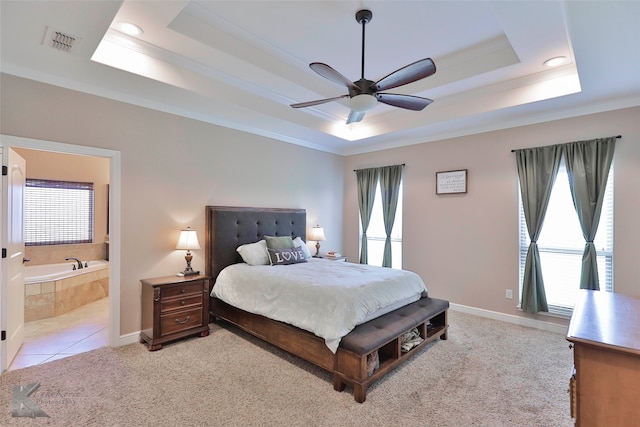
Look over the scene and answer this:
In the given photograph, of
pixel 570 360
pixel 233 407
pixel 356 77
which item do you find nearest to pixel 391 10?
pixel 356 77

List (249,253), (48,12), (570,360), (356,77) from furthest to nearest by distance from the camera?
(249,253) → (356,77) → (570,360) → (48,12)

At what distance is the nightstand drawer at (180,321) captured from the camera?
322cm

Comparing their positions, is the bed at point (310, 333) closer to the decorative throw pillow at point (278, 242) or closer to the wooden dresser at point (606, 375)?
the decorative throw pillow at point (278, 242)

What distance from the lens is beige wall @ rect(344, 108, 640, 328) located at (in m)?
3.31

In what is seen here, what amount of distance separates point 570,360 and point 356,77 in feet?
12.2

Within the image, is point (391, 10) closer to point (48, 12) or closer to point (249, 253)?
point (48, 12)

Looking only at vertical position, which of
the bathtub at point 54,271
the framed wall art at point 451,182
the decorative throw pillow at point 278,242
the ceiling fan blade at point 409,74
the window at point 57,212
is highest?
the ceiling fan blade at point 409,74

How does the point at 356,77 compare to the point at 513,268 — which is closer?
the point at 356,77

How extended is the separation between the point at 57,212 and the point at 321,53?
213 inches

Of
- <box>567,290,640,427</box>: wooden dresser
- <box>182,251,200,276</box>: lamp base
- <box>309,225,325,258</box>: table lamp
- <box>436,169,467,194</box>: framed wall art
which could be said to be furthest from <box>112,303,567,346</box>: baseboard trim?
<box>567,290,640,427</box>: wooden dresser

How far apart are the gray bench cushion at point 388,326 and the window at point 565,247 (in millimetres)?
1505

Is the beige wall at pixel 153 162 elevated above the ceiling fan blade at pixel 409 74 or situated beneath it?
situated beneath

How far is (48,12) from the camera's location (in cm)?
203

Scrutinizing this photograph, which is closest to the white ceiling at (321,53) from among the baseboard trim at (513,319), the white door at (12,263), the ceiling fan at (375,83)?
the ceiling fan at (375,83)
